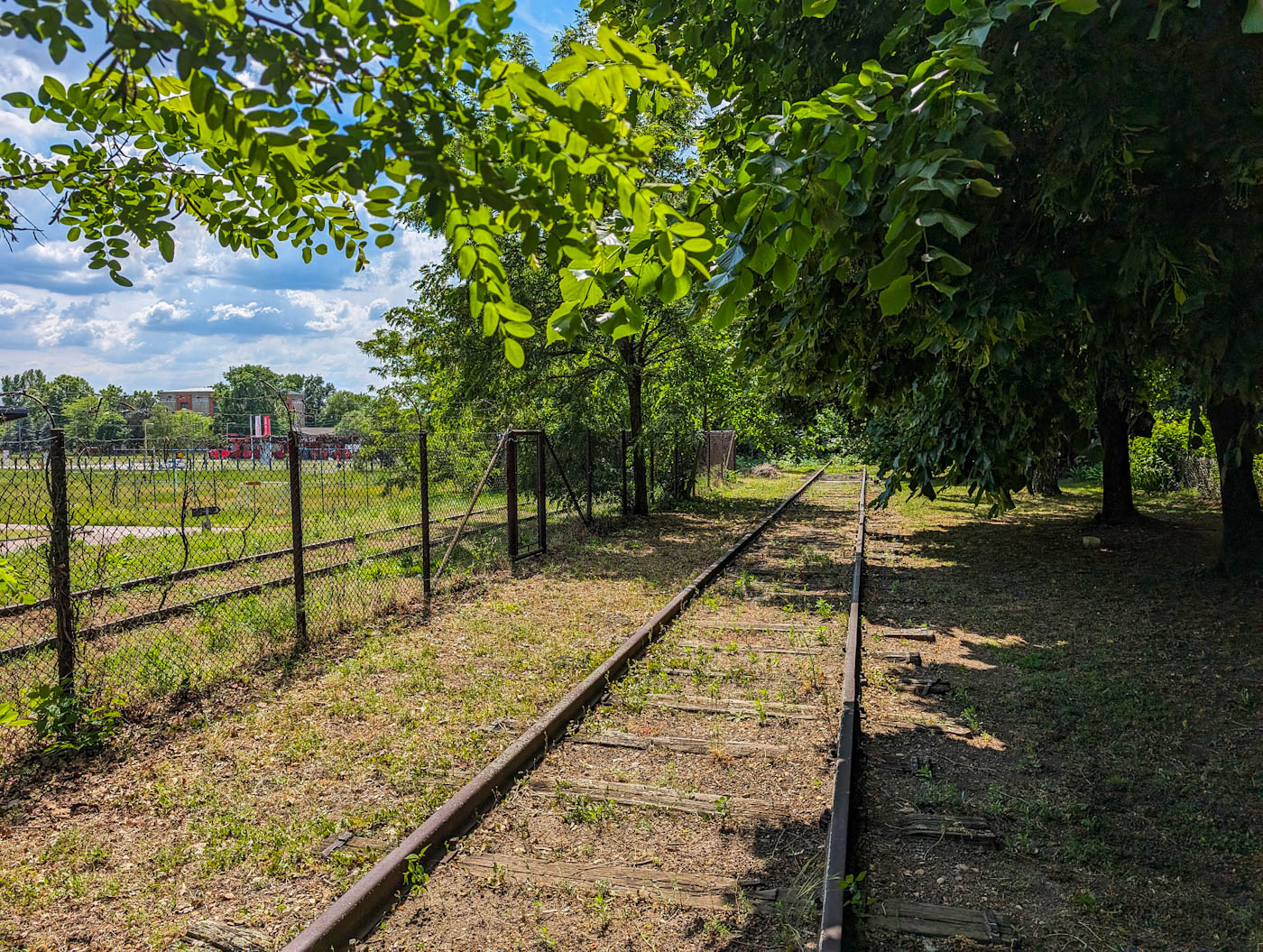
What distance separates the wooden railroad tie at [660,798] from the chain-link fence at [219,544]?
2.68 m

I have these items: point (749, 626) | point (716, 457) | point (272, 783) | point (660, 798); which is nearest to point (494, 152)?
point (660, 798)

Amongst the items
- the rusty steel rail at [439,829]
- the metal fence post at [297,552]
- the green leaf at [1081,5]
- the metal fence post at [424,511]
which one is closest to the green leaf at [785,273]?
the green leaf at [1081,5]

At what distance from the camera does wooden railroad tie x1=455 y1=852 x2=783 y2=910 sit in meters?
3.54

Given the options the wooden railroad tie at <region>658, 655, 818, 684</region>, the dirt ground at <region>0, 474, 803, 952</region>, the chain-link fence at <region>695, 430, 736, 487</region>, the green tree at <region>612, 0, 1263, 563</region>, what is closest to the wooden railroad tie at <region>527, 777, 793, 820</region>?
the dirt ground at <region>0, 474, 803, 952</region>

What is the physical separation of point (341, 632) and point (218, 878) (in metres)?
4.44

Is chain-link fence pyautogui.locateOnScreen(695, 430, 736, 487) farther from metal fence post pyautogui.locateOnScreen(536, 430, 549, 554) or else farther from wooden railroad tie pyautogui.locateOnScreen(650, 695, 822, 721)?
wooden railroad tie pyautogui.locateOnScreen(650, 695, 822, 721)

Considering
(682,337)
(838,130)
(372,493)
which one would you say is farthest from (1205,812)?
(682,337)

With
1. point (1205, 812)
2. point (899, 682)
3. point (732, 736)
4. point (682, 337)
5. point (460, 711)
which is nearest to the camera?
point (1205, 812)

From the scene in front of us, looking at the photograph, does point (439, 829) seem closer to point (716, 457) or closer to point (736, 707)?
point (736, 707)

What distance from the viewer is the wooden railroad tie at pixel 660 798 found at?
4363 millimetres

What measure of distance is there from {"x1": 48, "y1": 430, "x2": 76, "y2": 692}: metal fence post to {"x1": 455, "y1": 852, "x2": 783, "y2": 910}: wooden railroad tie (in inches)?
131

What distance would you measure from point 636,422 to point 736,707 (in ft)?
41.7

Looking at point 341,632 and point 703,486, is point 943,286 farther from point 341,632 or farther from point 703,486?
point 703,486

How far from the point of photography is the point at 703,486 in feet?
87.4
